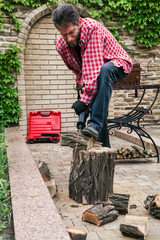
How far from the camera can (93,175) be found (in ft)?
7.86

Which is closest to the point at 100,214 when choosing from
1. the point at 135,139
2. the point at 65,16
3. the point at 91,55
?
the point at 91,55

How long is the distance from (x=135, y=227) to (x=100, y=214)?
30cm

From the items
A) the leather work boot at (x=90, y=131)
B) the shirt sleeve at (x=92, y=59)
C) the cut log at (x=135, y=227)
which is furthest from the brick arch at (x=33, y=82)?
the cut log at (x=135, y=227)

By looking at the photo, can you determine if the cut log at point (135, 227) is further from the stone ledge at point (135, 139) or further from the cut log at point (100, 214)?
the stone ledge at point (135, 139)

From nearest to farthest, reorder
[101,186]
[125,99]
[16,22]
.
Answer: [101,186] → [16,22] → [125,99]

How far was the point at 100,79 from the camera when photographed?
2447 mm

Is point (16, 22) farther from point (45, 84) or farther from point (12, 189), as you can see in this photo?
point (12, 189)

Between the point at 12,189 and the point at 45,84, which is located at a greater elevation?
the point at 45,84

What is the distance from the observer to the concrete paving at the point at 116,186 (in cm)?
194

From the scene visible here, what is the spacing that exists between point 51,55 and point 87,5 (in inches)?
54.3

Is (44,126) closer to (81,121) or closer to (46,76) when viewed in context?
(46,76)

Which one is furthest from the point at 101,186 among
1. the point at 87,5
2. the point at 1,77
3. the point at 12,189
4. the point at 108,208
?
the point at 87,5

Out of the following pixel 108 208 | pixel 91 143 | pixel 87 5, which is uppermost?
pixel 87 5

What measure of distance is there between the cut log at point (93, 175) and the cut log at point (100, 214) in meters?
0.29
